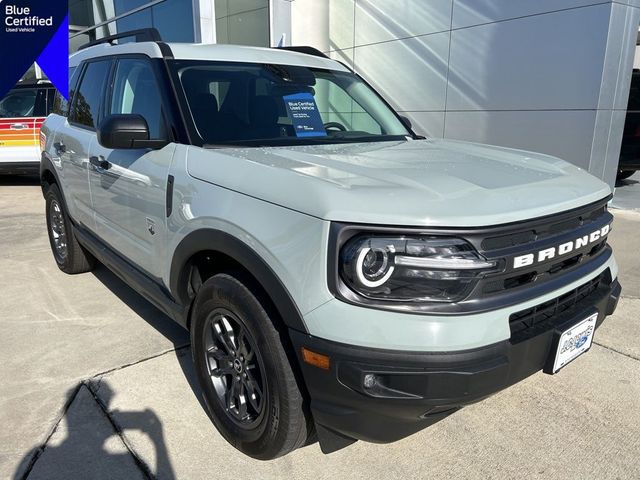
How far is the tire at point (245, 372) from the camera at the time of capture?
6.63ft

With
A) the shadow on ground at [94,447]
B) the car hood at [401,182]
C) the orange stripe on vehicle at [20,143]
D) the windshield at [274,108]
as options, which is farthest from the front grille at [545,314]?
the orange stripe on vehicle at [20,143]

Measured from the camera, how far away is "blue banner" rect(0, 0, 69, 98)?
6.02 m

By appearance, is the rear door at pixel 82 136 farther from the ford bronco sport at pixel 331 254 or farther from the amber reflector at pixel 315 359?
the amber reflector at pixel 315 359

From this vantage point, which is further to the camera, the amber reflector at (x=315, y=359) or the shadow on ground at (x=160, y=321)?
the shadow on ground at (x=160, y=321)

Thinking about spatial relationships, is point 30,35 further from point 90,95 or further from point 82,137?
point 82,137

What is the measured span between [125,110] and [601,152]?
6.36 metres

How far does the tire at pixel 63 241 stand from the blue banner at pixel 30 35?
196 cm

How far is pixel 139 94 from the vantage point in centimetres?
314

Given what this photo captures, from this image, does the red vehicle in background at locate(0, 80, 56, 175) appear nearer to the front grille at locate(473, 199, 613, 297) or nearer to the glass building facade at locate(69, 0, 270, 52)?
the glass building facade at locate(69, 0, 270, 52)

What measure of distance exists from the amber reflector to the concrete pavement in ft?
2.38

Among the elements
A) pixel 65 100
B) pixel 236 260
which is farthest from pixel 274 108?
pixel 65 100

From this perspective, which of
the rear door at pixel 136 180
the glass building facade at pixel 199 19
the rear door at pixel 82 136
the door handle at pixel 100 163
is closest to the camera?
the rear door at pixel 136 180

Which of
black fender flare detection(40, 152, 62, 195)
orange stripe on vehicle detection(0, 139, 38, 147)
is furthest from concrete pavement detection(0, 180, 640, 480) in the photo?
orange stripe on vehicle detection(0, 139, 38, 147)

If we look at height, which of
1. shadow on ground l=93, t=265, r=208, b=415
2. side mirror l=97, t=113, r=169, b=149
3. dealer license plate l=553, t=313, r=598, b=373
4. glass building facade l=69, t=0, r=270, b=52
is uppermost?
glass building facade l=69, t=0, r=270, b=52
